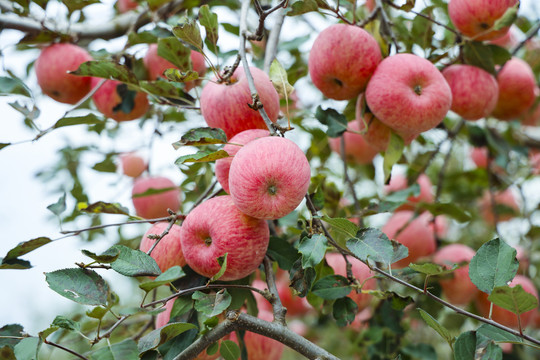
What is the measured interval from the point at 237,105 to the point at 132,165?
1.01 m

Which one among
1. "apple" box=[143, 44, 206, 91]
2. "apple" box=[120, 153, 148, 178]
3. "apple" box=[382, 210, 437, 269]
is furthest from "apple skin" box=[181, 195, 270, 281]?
"apple" box=[120, 153, 148, 178]

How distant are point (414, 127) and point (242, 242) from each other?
0.45 metres

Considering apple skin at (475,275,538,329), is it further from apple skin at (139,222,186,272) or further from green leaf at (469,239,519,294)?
apple skin at (139,222,186,272)

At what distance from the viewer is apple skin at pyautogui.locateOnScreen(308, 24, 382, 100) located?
3.18 feet

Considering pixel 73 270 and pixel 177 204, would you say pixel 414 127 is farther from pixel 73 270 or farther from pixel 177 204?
pixel 177 204

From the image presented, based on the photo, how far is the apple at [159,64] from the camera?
1214 millimetres

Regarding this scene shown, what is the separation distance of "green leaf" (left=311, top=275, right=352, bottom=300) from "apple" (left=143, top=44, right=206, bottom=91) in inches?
25.7

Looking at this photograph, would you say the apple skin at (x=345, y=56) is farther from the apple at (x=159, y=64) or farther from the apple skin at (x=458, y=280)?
the apple skin at (x=458, y=280)

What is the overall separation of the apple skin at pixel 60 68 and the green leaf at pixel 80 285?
737mm

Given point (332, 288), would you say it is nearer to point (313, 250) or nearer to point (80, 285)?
point (313, 250)

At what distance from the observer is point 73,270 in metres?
0.71

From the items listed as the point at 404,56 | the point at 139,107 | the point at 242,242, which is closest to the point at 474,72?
the point at 404,56

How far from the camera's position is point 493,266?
700mm

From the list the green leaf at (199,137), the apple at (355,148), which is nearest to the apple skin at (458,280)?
the apple at (355,148)
